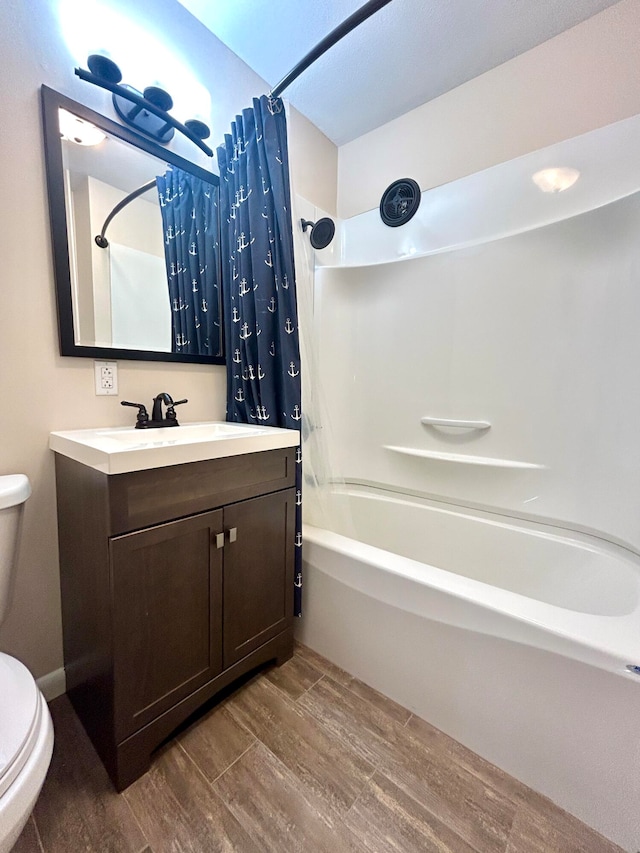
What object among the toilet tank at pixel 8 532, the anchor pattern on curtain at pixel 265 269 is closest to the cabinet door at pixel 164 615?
the toilet tank at pixel 8 532

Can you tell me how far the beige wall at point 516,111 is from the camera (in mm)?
1358

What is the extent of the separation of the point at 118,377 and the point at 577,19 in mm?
2285

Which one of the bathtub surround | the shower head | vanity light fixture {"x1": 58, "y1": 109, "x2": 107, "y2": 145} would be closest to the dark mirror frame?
vanity light fixture {"x1": 58, "y1": 109, "x2": 107, "y2": 145}

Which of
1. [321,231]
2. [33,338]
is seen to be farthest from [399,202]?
[33,338]

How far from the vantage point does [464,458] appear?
5.64 feet

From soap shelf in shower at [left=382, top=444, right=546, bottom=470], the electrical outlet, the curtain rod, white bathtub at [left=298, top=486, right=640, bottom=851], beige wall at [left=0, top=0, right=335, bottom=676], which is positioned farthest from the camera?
soap shelf in shower at [left=382, top=444, right=546, bottom=470]

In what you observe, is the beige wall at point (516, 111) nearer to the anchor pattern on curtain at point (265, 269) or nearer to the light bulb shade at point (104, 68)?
the anchor pattern on curtain at point (265, 269)

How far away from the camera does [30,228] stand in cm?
106

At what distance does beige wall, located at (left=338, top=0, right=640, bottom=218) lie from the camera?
136 centimetres

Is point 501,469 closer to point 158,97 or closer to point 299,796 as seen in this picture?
point 299,796

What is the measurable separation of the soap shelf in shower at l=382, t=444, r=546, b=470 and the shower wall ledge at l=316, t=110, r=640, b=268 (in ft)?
3.30

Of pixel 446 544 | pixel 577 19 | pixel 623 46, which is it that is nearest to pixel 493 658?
pixel 446 544

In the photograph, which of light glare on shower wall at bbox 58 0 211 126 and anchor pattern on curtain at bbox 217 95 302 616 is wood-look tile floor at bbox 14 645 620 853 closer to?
anchor pattern on curtain at bbox 217 95 302 616

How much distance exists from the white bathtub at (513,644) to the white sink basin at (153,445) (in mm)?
479
